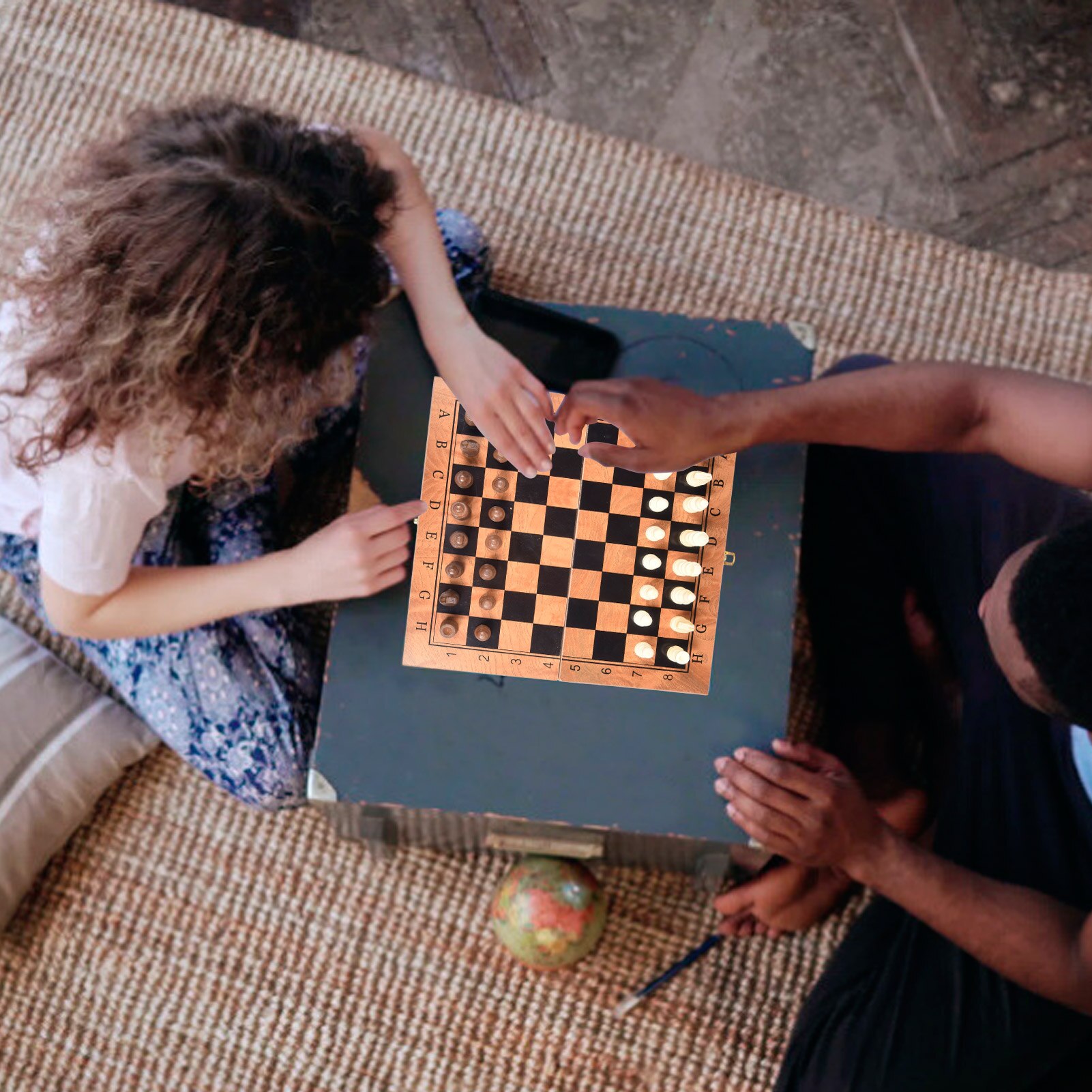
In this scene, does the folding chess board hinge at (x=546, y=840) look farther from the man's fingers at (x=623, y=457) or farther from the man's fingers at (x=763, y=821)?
the man's fingers at (x=623, y=457)

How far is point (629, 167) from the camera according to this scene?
1754 millimetres

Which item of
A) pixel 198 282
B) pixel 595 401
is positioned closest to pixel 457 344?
pixel 595 401

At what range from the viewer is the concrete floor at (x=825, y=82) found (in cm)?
182

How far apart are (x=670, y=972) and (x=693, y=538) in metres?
0.67

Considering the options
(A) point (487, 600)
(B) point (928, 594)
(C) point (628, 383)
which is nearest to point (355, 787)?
(A) point (487, 600)

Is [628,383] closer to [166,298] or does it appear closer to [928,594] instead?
[166,298]

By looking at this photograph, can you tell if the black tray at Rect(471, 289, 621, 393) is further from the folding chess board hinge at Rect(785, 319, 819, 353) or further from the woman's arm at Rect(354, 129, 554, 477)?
the folding chess board hinge at Rect(785, 319, 819, 353)

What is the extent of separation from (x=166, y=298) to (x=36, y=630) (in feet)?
2.53

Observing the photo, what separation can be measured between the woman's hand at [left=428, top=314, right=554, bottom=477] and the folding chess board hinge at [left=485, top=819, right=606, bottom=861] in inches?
16.4

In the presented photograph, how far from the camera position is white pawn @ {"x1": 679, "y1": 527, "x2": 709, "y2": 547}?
121cm

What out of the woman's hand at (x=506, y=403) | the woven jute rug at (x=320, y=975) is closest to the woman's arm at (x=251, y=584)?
the woman's hand at (x=506, y=403)

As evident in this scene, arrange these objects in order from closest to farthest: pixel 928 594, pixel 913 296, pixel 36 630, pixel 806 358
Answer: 1. pixel 806 358
2. pixel 928 594
3. pixel 36 630
4. pixel 913 296

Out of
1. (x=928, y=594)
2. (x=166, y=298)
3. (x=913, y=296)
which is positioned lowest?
(x=928, y=594)

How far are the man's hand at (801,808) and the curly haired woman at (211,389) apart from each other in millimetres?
413
